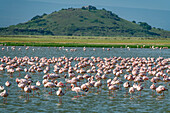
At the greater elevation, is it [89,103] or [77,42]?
[77,42]

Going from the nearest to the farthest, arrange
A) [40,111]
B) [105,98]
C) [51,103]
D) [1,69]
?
[40,111] → [51,103] → [105,98] → [1,69]

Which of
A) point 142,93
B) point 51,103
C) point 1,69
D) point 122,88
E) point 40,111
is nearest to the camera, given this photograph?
point 40,111

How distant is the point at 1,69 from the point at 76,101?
46.1ft

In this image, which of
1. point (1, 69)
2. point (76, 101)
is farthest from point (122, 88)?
point (1, 69)

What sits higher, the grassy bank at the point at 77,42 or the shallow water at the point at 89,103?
the grassy bank at the point at 77,42

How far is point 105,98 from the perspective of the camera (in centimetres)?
2219

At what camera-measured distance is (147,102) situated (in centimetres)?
2127

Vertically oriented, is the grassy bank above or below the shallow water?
above

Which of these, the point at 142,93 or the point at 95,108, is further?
the point at 142,93

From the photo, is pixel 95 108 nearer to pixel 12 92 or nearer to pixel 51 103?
pixel 51 103

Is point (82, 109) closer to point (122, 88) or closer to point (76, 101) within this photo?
point (76, 101)

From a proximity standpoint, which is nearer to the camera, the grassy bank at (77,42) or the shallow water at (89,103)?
the shallow water at (89,103)

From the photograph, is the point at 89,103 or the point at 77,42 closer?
the point at 89,103

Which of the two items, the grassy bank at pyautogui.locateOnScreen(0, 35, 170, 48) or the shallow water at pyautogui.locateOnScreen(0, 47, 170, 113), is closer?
the shallow water at pyautogui.locateOnScreen(0, 47, 170, 113)
